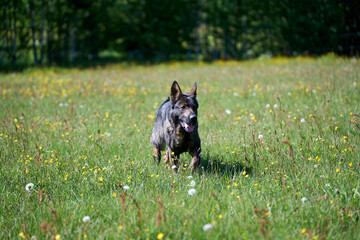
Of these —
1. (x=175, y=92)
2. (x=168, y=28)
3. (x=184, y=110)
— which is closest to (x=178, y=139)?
(x=184, y=110)

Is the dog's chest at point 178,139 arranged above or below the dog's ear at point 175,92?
below

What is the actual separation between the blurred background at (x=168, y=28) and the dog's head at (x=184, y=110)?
58.7 feet

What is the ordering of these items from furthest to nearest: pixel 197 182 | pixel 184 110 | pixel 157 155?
1. pixel 157 155
2. pixel 184 110
3. pixel 197 182

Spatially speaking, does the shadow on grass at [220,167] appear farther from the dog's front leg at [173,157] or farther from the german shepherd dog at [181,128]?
the dog's front leg at [173,157]

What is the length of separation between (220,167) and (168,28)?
100 ft

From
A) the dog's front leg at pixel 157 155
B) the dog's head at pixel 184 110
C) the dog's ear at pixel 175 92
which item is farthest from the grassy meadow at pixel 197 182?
the dog's ear at pixel 175 92

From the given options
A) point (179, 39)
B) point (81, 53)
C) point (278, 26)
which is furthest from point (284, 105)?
point (81, 53)

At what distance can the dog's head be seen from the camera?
411 cm

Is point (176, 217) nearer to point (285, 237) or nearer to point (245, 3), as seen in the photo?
point (285, 237)

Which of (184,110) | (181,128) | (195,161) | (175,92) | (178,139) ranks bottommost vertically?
(195,161)

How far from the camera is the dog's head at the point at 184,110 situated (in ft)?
13.5

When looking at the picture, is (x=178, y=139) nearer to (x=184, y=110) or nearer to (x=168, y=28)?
(x=184, y=110)

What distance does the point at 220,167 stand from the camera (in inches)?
175

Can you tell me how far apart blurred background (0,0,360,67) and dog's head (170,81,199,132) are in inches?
704
